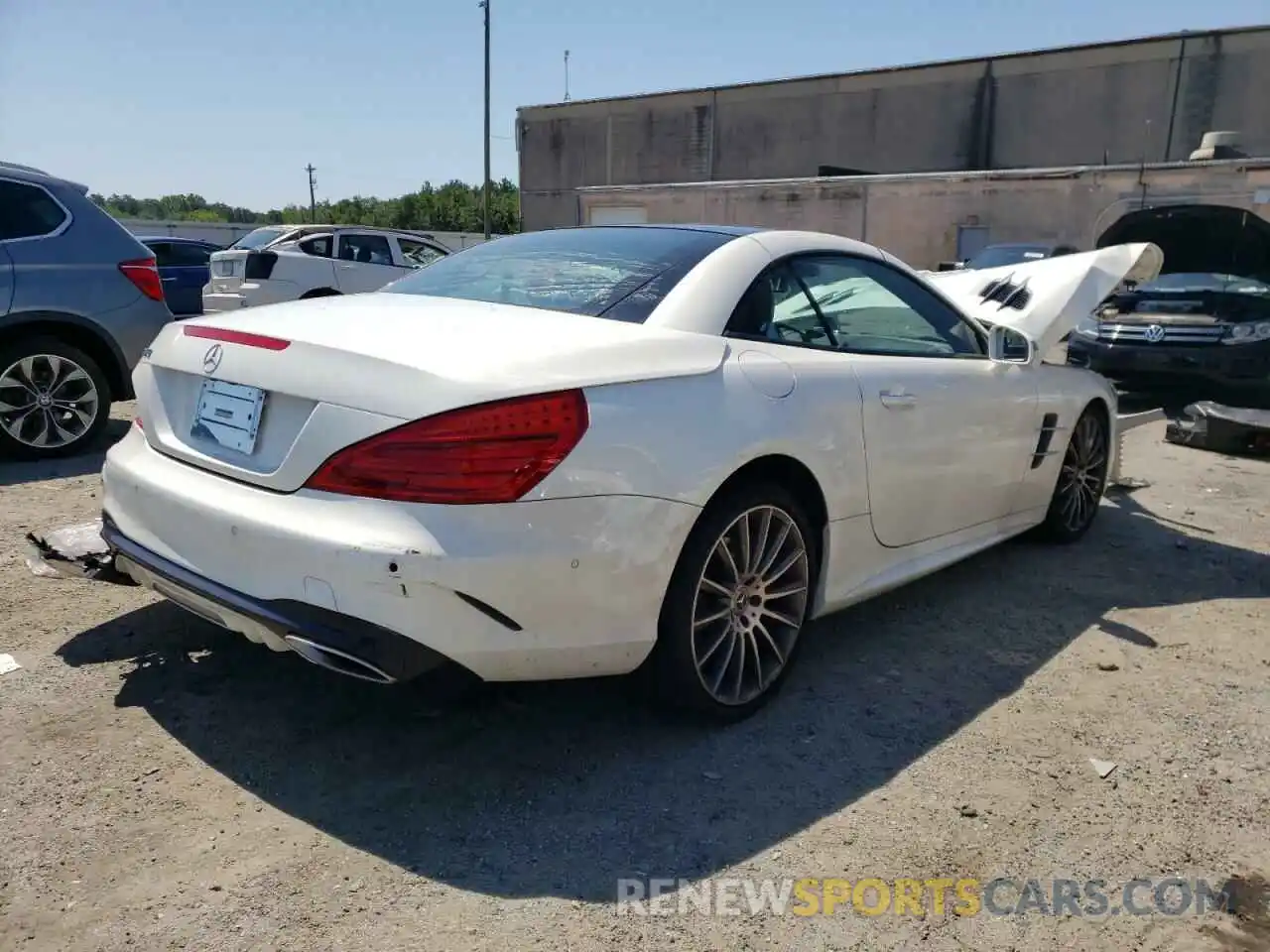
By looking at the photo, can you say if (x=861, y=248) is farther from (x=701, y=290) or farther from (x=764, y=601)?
(x=764, y=601)

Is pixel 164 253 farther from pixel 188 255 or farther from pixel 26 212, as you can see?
pixel 26 212

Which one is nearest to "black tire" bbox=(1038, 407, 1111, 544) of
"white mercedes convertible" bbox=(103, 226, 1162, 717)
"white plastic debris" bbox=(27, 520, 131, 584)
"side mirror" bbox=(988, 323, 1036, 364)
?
"side mirror" bbox=(988, 323, 1036, 364)

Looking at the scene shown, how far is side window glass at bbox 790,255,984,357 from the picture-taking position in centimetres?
353

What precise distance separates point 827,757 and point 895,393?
1.30 metres

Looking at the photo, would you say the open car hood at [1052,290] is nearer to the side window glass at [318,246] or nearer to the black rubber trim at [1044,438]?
the black rubber trim at [1044,438]

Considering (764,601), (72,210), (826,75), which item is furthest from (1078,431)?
(826,75)

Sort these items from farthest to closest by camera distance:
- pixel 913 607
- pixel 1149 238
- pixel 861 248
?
pixel 1149 238, pixel 913 607, pixel 861 248

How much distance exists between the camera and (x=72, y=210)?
621cm

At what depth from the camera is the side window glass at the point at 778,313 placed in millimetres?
3137

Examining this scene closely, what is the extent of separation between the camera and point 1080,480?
5.11 m

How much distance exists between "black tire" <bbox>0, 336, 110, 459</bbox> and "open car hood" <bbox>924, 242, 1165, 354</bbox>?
5.01 meters

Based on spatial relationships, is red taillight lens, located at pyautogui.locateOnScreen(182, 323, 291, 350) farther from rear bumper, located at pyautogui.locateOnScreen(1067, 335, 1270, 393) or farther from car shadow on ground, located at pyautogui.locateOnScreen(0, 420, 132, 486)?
rear bumper, located at pyautogui.locateOnScreen(1067, 335, 1270, 393)

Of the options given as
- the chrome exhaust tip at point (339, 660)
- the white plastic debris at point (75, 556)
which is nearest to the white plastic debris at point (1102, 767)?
the chrome exhaust tip at point (339, 660)

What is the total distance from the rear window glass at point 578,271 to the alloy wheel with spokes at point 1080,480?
2.55m
